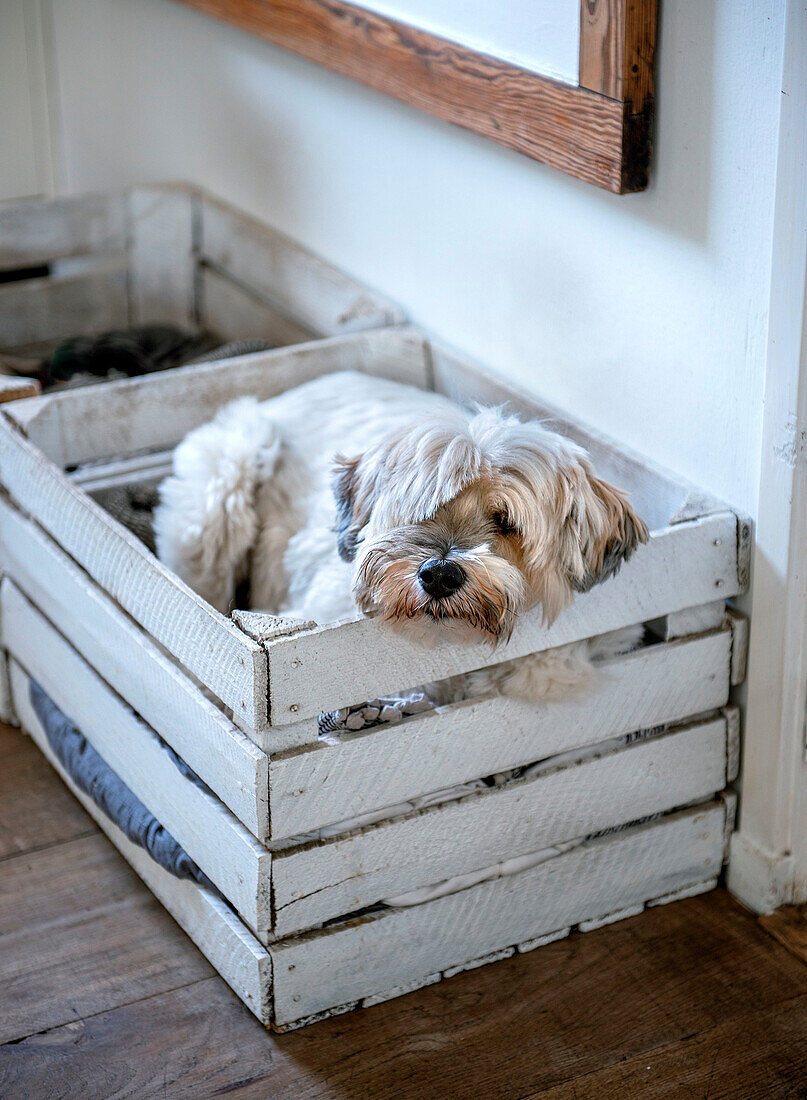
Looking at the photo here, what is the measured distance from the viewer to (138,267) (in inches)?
130

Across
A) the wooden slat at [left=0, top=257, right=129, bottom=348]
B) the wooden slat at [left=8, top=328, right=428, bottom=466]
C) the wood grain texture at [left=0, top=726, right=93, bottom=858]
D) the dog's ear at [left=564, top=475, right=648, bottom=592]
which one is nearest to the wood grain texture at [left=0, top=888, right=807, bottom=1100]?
the wood grain texture at [left=0, top=726, right=93, bottom=858]

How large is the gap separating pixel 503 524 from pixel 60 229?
1902 millimetres

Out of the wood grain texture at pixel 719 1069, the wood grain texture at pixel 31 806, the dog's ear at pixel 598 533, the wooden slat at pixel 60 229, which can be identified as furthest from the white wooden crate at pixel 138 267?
the wood grain texture at pixel 719 1069

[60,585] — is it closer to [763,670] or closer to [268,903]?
[268,903]

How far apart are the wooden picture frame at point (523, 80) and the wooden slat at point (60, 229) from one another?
0.71m

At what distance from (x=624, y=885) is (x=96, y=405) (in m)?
1.18

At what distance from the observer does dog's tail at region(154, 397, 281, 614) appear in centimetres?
221

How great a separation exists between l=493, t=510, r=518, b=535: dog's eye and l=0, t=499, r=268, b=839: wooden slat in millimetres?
406

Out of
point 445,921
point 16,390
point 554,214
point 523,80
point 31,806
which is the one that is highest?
point 523,80

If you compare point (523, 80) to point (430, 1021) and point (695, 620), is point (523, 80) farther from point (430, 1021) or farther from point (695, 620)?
point (430, 1021)

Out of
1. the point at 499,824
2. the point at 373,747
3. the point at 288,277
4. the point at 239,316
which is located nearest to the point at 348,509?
the point at 373,747

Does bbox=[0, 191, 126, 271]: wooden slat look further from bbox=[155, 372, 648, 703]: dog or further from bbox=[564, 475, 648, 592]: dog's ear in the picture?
bbox=[564, 475, 648, 592]: dog's ear

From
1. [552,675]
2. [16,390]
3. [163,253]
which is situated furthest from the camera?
[163,253]

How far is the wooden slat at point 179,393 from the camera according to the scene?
7.60 feet
